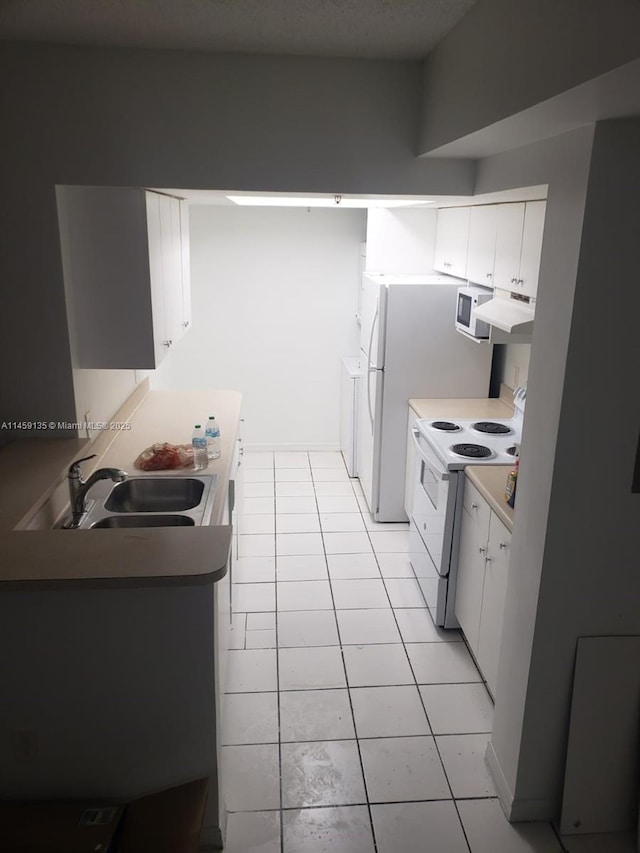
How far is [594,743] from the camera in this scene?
2.25 meters

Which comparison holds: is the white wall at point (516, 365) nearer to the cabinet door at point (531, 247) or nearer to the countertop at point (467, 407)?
the countertop at point (467, 407)

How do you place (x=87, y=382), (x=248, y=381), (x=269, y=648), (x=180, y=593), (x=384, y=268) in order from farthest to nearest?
(x=248, y=381)
(x=384, y=268)
(x=269, y=648)
(x=87, y=382)
(x=180, y=593)

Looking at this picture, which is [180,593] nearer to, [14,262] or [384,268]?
[14,262]

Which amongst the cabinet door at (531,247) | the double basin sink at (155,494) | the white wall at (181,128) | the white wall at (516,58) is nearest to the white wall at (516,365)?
the cabinet door at (531,247)

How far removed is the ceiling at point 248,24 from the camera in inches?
77.3

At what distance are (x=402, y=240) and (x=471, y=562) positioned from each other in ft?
8.43

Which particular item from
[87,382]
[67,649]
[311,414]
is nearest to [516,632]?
[67,649]

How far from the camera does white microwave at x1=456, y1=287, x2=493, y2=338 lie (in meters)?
3.70

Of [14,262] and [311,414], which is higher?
[14,262]

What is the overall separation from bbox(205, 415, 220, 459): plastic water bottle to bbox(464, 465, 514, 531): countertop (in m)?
1.25

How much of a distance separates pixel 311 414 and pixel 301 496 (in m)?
1.19

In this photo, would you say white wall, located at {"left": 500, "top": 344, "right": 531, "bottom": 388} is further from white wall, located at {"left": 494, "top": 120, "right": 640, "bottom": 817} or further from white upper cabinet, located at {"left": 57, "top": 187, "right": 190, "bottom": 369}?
white upper cabinet, located at {"left": 57, "top": 187, "right": 190, "bottom": 369}

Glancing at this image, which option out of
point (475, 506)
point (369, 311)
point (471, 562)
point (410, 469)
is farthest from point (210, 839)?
point (369, 311)

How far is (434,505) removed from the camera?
135 inches
